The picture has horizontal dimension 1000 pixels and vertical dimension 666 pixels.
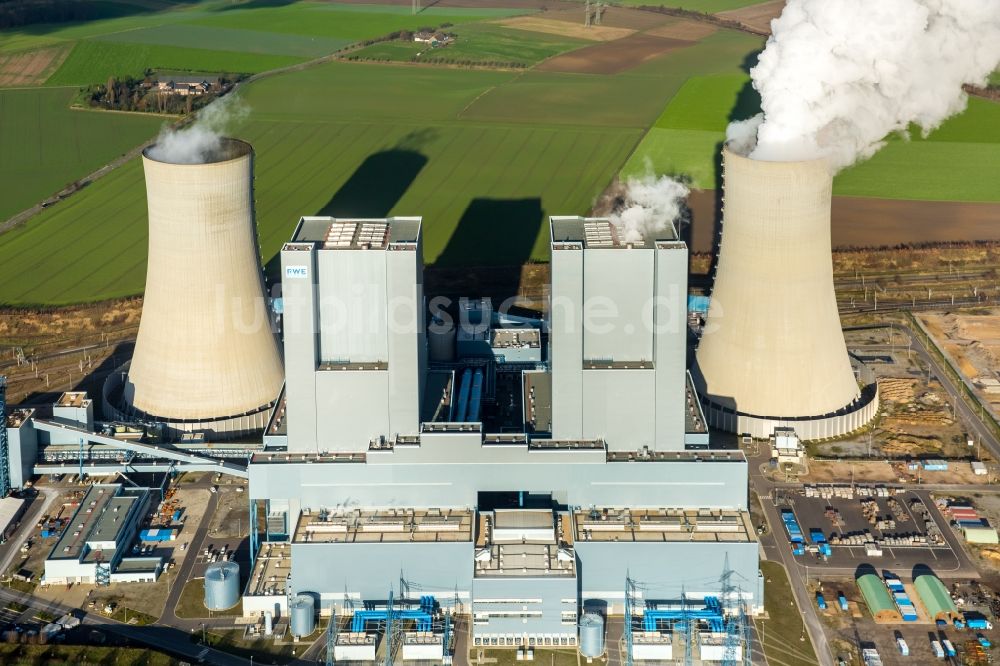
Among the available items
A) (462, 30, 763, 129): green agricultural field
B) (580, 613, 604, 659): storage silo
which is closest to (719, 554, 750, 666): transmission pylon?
(580, 613, 604, 659): storage silo

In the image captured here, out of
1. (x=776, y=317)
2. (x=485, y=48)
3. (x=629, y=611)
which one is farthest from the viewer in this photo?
(x=485, y=48)

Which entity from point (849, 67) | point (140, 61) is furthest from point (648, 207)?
point (140, 61)

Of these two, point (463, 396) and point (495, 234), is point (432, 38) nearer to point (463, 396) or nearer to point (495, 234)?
point (495, 234)

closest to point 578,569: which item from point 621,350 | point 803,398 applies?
point 621,350

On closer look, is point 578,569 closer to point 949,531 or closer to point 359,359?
point 359,359

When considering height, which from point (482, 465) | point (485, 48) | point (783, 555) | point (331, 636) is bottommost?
point (331, 636)
